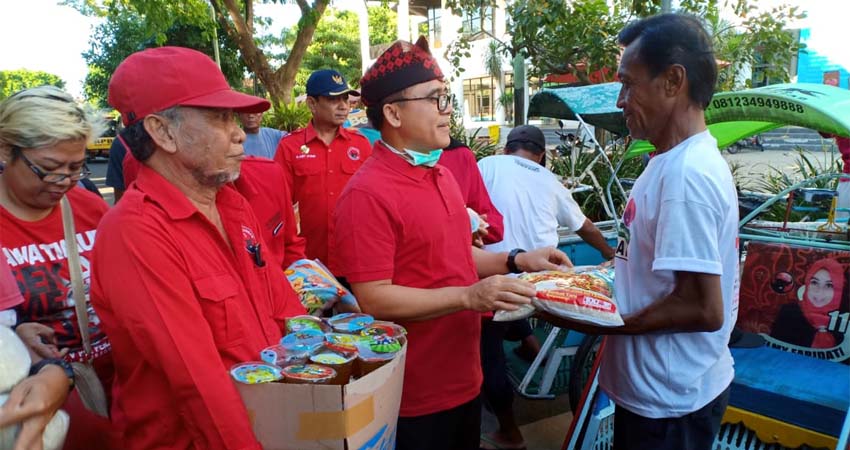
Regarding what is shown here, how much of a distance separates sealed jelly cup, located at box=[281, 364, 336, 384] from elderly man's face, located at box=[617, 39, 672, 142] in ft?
4.05

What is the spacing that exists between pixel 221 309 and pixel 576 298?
3.41 ft

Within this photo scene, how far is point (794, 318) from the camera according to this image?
323 centimetres

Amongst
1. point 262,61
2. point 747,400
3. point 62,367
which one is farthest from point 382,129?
point 262,61

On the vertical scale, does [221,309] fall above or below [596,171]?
above

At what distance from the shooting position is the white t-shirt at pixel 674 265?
5.33 feet

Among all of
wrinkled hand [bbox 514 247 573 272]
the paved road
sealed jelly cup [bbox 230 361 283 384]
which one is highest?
sealed jelly cup [bbox 230 361 283 384]

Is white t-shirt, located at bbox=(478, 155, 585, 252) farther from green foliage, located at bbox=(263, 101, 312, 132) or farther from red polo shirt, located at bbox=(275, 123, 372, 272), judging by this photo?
green foliage, located at bbox=(263, 101, 312, 132)

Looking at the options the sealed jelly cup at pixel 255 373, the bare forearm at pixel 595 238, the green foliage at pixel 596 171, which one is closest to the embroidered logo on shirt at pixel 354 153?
the bare forearm at pixel 595 238

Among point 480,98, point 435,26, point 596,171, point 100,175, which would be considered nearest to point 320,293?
point 596,171

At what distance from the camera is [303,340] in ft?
5.16

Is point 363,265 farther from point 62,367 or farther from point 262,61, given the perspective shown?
point 262,61

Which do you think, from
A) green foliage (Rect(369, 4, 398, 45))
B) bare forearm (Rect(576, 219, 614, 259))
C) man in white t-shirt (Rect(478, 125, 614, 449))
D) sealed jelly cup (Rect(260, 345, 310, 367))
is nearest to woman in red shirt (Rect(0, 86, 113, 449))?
sealed jelly cup (Rect(260, 345, 310, 367))

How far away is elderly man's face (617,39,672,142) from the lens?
177 centimetres

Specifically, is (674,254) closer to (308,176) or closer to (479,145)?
(308,176)
